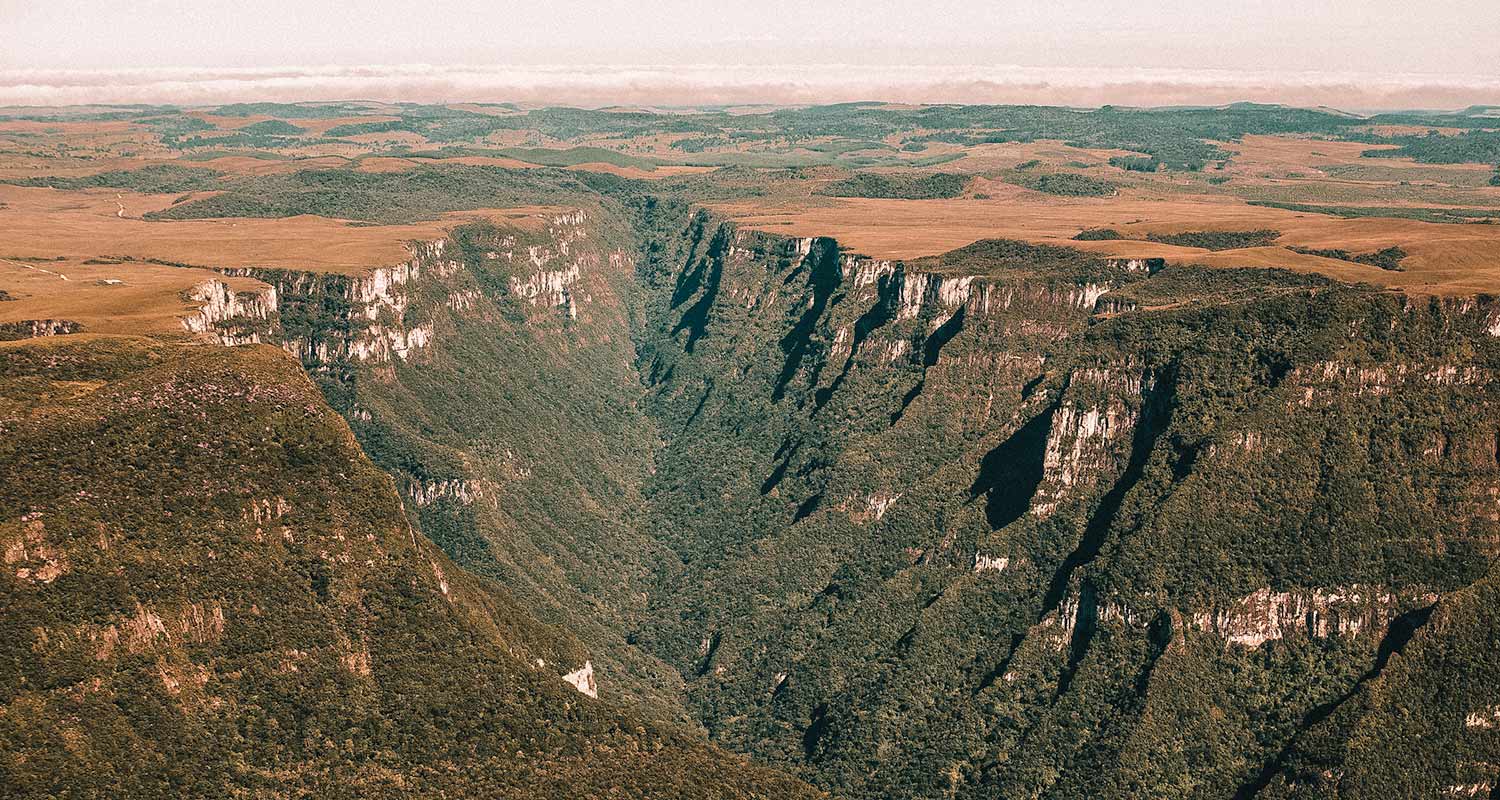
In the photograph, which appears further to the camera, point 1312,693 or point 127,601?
point 1312,693

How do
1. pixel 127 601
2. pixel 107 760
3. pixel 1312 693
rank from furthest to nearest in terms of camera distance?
1. pixel 1312 693
2. pixel 127 601
3. pixel 107 760

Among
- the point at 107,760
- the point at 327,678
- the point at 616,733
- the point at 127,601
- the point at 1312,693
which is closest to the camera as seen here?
the point at 107,760

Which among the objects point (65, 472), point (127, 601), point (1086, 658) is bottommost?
point (1086, 658)

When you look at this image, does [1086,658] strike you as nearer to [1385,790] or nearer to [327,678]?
[1385,790]

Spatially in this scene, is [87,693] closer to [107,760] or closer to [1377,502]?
[107,760]

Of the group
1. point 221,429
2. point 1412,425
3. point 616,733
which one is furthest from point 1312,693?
point 221,429

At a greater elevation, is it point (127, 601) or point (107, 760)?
point (127, 601)
